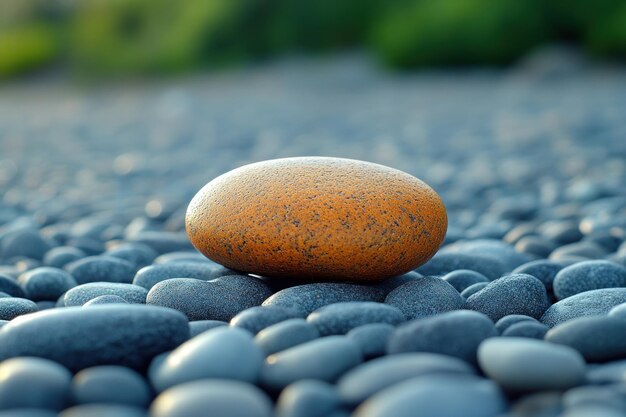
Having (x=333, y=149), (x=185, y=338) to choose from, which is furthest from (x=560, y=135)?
(x=185, y=338)

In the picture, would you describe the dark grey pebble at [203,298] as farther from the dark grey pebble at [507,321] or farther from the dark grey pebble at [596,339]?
the dark grey pebble at [596,339]

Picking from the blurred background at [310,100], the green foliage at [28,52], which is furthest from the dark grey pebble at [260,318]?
the green foliage at [28,52]

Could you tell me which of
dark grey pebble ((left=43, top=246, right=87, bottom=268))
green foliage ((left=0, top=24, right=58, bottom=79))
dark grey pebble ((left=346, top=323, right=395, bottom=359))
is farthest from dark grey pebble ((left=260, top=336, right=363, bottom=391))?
green foliage ((left=0, top=24, right=58, bottom=79))

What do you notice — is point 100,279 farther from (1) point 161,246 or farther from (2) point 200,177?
(2) point 200,177

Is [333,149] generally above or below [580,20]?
below

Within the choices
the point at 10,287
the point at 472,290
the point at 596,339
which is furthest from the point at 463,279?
the point at 10,287

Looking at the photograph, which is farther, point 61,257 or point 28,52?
point 28,52

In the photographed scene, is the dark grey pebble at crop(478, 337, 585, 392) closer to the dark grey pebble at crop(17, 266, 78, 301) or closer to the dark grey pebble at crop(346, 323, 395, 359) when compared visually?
the dark grey pebble at crop(346, 323, 395, 359)

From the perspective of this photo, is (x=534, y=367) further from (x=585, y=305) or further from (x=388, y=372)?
(x=585, y=305)
